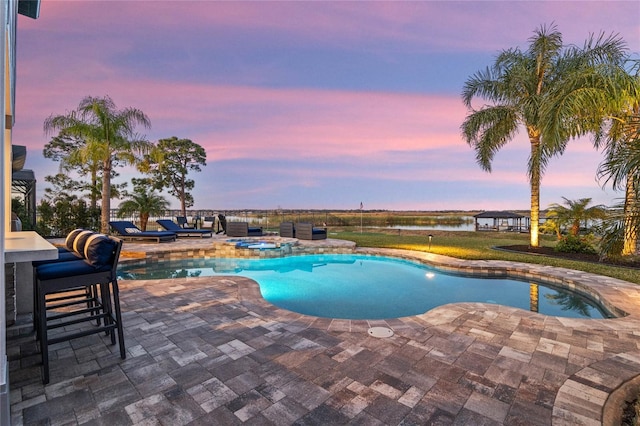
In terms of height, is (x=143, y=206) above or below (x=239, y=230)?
above

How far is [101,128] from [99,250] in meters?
10.3

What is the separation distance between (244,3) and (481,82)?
7740 mm

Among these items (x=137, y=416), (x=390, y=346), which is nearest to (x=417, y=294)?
(x=390, y=346)

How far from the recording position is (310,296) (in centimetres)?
551

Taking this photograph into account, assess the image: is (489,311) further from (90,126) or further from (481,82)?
(90,126)

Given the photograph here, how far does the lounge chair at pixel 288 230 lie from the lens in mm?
12359

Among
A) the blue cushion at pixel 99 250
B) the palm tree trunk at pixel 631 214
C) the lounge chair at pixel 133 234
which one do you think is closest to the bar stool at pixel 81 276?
the blue cushion at pixel 99 250

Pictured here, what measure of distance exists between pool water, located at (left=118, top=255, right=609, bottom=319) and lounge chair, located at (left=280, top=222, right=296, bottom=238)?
3499 millimetres

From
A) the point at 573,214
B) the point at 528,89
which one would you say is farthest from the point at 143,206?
the point at 573,214

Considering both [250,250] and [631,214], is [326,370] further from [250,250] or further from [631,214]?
[250,250]

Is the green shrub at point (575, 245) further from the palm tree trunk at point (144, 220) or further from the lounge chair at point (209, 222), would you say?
the palm tree trunk at point (144, 220)

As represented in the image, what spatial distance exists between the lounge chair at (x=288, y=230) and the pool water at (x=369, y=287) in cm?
350

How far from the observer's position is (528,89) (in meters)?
8.86

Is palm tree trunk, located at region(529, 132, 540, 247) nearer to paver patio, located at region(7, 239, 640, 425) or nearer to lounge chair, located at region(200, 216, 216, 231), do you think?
paver patio, located at region(7, 239, 640, 425)
